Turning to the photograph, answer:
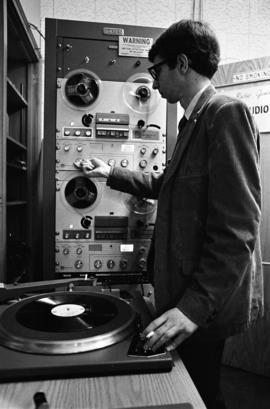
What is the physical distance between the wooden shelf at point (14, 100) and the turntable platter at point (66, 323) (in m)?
1.29

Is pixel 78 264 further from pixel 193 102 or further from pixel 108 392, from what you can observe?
pixel 108 392

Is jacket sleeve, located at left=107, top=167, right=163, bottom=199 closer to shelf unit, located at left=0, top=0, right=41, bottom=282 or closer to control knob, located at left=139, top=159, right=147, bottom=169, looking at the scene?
control knob, located at left=139, top=159, right=147, bottom=169

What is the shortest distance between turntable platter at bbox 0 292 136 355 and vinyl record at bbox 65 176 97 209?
2.32ft

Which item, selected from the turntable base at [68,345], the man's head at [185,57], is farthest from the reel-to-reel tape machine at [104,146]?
the turntable base at [68,345]

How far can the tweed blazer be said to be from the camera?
788mm

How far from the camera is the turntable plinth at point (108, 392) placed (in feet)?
1.79

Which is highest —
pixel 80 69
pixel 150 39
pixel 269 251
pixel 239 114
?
pixel 150 39

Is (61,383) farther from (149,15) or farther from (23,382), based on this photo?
(149,15)

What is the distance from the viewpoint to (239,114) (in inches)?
33.5

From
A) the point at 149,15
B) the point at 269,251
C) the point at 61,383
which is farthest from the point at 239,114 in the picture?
the point at 149,15

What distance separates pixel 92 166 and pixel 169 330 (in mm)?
989

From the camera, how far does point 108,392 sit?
577mm

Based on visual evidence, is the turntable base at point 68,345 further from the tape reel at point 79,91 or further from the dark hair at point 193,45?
the tape reel at point 79,91

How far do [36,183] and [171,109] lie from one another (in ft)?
3.65
